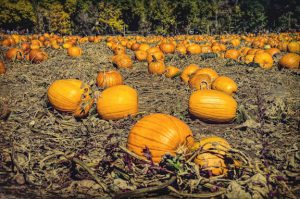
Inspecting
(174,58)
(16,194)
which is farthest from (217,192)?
(174,58)

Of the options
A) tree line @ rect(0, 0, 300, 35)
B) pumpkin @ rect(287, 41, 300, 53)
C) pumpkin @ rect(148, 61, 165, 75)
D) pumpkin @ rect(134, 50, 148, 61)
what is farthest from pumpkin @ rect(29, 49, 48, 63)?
tree line @ rect(0, 0, 300, 35)

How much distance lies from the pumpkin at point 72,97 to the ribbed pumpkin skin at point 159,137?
1.63m

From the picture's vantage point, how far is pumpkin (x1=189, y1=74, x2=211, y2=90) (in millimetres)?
6218

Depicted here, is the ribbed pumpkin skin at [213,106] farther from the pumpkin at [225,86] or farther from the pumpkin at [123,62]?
the pumpkin at [123,62]

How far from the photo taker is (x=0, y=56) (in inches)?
428

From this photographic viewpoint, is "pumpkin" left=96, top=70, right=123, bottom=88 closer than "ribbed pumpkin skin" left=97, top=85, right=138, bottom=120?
No

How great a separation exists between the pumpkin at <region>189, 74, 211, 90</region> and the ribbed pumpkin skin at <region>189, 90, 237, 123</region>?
1.43m

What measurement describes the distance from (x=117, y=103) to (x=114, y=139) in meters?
0.82

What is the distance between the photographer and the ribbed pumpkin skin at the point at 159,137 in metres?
3.22

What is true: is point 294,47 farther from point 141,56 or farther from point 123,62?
point 123,62

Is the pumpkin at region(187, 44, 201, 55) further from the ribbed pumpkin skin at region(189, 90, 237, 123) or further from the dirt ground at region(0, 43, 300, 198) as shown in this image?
the ribbed pumpkin skin at region(189, 90, 237, 123)

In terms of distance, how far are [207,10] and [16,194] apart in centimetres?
5235

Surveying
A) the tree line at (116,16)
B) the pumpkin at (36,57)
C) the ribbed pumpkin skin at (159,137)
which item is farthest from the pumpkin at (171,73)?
Answer: the tree line at (116,16)

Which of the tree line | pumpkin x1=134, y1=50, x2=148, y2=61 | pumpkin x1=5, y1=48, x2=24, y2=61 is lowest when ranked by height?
pumpkin x1=134, y1=50, x2=148, y2=61
